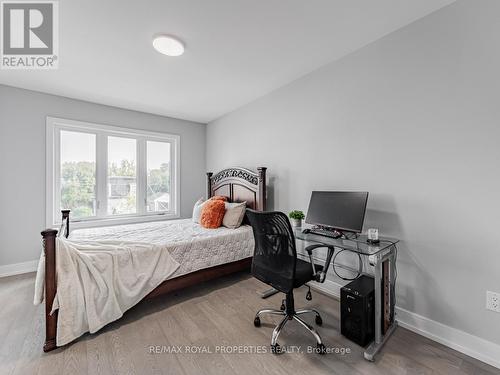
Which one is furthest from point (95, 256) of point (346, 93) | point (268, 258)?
point (346, 93)

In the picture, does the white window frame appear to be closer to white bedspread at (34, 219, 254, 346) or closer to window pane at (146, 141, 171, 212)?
window pane at (146, 141, 171, 212)

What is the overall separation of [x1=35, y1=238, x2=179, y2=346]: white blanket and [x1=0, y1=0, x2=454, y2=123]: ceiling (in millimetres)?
1888

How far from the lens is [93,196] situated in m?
3.81

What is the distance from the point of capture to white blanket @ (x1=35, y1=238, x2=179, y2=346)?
1.80 m

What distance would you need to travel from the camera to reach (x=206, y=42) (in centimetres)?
221

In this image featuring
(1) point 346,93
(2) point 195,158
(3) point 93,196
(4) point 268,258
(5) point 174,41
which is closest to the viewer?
(4) point 268,258

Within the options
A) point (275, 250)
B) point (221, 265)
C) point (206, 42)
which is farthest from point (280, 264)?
point (206, 42)

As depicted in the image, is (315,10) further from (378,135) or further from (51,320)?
(51,320)

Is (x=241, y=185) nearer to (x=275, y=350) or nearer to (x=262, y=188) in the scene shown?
(x=262, y=188)

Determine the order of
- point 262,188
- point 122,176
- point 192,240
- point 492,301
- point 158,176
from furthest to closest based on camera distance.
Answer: point 158,176
point 122,176
point 262,188
point 192,240
point 492,301

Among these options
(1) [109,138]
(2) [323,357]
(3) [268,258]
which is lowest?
(2) [323,357]

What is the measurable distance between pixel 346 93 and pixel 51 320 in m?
3.39

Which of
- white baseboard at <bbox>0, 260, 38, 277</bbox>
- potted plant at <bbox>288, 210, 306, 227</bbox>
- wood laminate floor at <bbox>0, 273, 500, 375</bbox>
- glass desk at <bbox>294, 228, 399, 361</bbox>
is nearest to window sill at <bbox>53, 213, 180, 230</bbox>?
white baseboard at <bbox>0, 260, 38, 277</bbox>

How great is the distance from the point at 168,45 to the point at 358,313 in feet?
9.54
